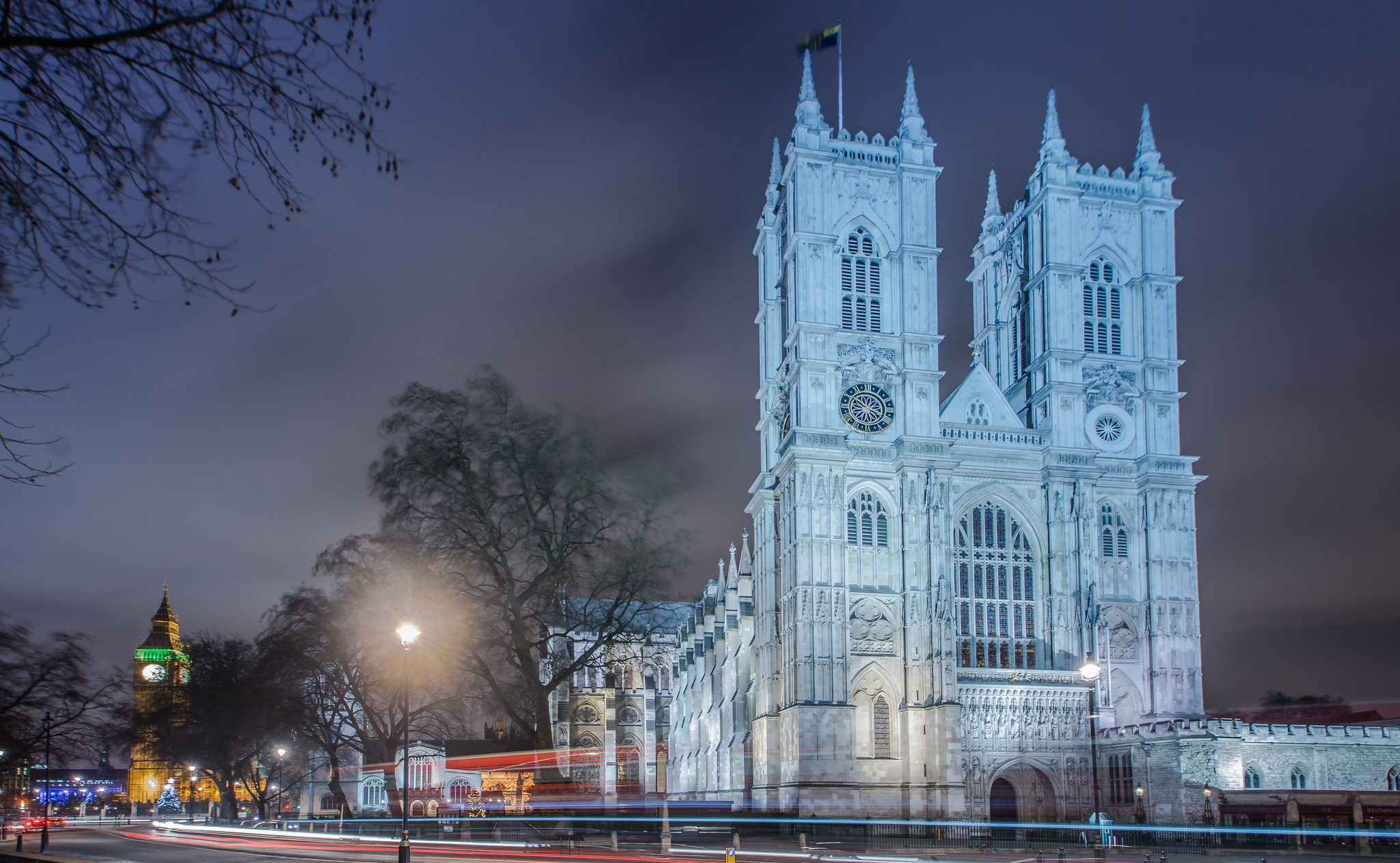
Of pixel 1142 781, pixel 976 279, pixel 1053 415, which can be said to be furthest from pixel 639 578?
pixel 976 279

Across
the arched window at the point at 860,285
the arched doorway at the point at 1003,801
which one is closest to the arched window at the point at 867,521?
the arched window at the point at 860,285

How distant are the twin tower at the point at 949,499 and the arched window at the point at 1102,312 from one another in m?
0.09

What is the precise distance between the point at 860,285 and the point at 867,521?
11377mm

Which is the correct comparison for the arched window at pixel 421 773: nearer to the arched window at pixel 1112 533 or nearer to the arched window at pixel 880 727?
the arched window at pixel 880 727

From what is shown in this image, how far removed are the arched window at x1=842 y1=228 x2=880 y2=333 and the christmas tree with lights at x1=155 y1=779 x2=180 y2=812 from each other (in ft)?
296

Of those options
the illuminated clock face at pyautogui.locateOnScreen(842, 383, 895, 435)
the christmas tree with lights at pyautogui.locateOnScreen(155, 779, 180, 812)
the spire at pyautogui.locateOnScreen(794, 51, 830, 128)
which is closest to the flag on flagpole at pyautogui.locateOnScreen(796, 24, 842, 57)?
the spire at pyautogui.locateOnScreen(794, 51, 830, 128)

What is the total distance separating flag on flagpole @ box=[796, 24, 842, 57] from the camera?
56281 mm

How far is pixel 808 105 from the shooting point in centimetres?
5588

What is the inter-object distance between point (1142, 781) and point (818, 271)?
84.1 ft

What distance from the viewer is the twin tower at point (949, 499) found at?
4906 centimetres

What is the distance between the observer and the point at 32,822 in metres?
51.9

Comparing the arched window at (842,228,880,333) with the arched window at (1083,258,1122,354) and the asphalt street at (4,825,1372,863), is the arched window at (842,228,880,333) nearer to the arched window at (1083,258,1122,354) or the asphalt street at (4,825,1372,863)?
the arched window at (1083,258,1122,354)

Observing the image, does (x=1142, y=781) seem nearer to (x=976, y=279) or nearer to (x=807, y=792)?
(x=807, y=792)

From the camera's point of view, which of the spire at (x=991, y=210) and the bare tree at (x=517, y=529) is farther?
the spire at (x=991, y=210)
